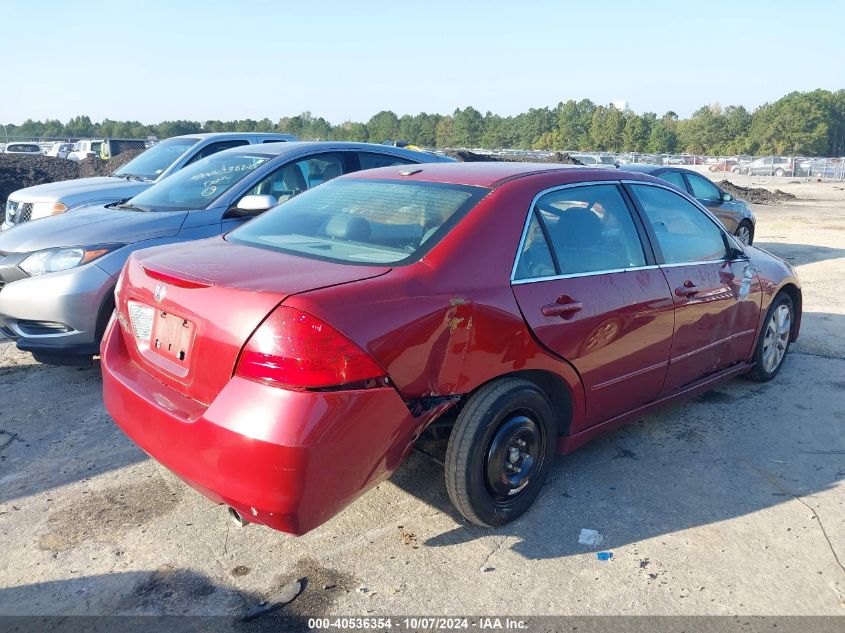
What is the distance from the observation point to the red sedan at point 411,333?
2.48m

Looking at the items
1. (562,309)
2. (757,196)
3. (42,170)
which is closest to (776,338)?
(562,309)

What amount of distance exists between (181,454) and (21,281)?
283 centimetres

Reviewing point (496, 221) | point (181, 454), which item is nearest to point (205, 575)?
point (181, 454)

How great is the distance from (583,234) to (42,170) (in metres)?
19.8

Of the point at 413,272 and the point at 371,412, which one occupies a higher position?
the point at 413,272

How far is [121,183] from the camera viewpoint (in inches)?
305

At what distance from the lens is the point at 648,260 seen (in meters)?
3.90

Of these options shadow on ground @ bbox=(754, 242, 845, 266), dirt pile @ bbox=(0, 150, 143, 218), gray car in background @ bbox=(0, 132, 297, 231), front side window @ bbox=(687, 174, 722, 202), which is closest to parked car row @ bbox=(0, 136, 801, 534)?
gray car in background @ bbox=(0, 132, 297, 231)

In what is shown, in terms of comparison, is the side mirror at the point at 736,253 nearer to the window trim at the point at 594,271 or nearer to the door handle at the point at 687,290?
the door handle at the point at 687,290

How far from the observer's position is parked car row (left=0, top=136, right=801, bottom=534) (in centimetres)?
249

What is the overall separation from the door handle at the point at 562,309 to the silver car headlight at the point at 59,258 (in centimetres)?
326

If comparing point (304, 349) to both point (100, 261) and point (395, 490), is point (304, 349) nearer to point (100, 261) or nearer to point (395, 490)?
point (395, 490)

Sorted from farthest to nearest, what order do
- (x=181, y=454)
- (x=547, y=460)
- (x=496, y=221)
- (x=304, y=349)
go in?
(x=547, y=460) < (x=496, y=221) < (x=181, y=454) < (x=304, y=349)

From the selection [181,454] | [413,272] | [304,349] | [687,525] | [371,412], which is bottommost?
[687,525]
